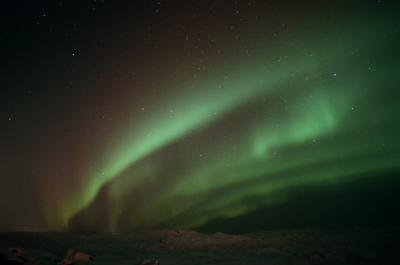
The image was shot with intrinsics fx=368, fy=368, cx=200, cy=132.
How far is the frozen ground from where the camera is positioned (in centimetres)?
1310

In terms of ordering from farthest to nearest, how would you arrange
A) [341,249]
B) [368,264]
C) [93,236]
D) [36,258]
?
[93,236], [341,249], [36,258], [368,264]

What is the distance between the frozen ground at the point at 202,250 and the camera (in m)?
13.1

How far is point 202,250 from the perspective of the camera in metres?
16.0

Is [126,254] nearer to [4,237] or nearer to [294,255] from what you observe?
[294,255]

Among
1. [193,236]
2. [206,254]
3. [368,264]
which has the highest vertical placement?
[193,236]

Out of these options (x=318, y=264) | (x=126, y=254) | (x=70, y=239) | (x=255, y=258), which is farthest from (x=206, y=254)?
(x=70, y=239)

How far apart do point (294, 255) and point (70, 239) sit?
Result: 12912mm

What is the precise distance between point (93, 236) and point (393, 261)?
16369 millimetres

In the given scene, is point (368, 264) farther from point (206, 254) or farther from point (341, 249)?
point (206, 254)

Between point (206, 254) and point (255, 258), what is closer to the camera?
point (255, 258)

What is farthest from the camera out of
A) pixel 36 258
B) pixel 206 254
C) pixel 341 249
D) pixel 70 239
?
pixel 70 239

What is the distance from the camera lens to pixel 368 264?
12.3 meters

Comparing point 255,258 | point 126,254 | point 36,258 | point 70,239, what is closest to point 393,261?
point 255,258

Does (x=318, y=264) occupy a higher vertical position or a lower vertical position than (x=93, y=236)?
lower
